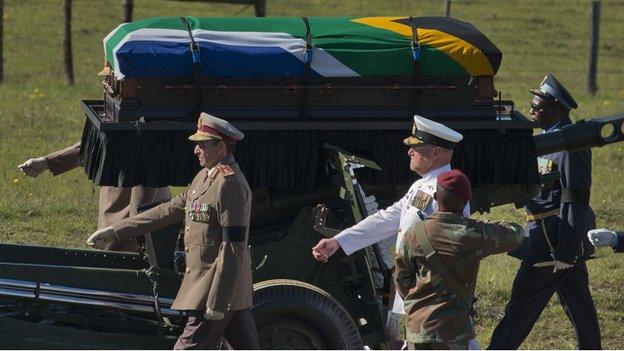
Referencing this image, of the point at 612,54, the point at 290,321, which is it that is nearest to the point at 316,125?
the point at 290,321

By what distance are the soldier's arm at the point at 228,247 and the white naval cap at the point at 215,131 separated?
0.79ft

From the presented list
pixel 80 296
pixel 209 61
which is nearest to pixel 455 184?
pixel 209 61

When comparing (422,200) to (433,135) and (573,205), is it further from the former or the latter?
(573,205)

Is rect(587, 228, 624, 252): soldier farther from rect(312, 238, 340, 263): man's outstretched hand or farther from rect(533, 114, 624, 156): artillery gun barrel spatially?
rect(312, 238, 340, 263): man's outstretched hand

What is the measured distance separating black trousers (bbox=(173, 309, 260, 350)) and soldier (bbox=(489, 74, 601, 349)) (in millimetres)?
1913

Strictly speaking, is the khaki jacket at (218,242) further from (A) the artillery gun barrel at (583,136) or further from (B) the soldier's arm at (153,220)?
(A) the artillery gun barrel at (583,136)

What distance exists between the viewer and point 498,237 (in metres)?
6.43

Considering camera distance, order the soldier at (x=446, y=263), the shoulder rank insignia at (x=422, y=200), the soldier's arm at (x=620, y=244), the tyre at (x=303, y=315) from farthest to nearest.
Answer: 1. the soldier's arm at (x=620, y=244)
2. the tyre at (x=303, y=315)
3. the shoulder rank insignia at (x=422, y=200)
4. the soldier at (x=446, y=263)

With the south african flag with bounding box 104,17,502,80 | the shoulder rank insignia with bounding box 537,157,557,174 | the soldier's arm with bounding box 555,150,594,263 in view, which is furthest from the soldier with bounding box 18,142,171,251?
the soldier's arm with bounding box 555,150,594,263

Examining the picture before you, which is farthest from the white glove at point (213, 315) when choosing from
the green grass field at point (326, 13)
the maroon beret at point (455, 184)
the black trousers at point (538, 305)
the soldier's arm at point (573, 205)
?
the green grass field at point (326, 13)

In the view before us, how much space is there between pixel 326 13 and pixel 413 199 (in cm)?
1910

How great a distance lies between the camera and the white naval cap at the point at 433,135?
7168 millimetres

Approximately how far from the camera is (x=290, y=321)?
7.66m

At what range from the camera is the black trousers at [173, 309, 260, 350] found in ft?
23.4
